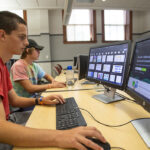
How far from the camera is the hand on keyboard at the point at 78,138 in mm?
465

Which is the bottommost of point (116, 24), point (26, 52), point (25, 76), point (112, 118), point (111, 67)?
point (112, 118)

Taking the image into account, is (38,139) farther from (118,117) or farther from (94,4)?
(94,4)

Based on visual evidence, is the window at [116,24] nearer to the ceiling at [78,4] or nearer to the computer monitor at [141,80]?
the ceiling at [78,4]

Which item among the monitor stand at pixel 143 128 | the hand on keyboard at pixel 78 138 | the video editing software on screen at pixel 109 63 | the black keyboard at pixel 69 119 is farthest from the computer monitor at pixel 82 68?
the hand on keyboard at pixel 78 138

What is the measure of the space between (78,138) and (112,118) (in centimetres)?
31

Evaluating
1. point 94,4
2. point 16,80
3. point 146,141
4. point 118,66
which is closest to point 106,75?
point 118,66

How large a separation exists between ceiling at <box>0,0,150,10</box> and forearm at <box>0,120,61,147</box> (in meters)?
4.17

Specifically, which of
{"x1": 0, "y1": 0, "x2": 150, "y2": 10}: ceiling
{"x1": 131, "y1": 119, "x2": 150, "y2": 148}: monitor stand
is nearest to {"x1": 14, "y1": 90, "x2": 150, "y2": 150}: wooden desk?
{"x1": 131, "y1": 119, "x2": 150, "y2": 148}: monitor stand

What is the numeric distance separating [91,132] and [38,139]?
201 millimetres

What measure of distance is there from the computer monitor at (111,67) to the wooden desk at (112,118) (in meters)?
0.13

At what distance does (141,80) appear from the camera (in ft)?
2.17

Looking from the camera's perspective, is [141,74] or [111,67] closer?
[141,74]

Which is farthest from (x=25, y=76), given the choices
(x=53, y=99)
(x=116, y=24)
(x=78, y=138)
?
(x=116, y=24)

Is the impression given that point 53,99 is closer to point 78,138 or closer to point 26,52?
point 78,138
